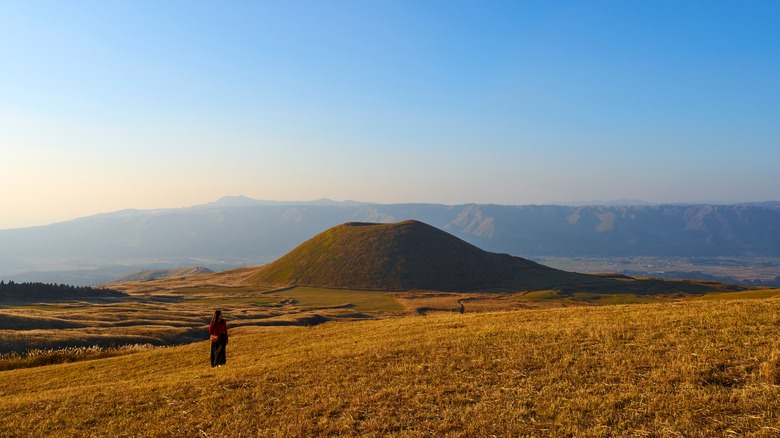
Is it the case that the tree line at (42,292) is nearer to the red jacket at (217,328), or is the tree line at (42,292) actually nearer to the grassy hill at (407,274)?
the grassy hill at (407,274)

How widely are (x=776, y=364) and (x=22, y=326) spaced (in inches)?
2828

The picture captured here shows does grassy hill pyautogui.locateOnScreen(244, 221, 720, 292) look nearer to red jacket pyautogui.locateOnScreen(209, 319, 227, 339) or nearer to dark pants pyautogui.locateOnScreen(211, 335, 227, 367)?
dark pants pyautogui.locateOnScreen(211, 335, 227, 367)

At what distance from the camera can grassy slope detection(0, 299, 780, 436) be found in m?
13.5

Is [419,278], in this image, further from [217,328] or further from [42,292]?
[217,328]

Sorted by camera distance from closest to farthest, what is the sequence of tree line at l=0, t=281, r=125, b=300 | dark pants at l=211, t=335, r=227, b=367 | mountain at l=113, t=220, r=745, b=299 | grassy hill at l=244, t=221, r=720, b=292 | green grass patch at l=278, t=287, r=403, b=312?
1. dark pants at l=211, t=335, r=227, b=367
2. tree line at l=0, t=281, r=125, b=300
3. green grass patch at l=278, t=287, r=403, b=312
4. mountain at l=113, t=220, r=745, b=299
5. grassy hill at l=244, t=221, r=720, b=292

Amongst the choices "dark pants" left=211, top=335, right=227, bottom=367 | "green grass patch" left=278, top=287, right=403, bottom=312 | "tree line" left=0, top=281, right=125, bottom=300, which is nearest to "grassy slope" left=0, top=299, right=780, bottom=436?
"dark pants" left=211, top=335, right=227, bottom=367

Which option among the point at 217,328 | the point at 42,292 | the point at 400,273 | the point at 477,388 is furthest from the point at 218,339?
the point at 400,273

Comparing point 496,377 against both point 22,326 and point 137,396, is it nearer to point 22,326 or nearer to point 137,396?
point 137,396

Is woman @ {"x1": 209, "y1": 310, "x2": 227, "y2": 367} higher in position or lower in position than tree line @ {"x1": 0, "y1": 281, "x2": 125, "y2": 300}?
higher

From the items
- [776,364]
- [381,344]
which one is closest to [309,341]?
[381,344]

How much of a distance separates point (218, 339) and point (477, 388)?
1737 cm

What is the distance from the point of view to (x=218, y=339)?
90.5 ft

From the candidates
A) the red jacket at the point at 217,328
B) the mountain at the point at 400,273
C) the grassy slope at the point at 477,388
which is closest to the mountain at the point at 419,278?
the mountain at the point at 400,273

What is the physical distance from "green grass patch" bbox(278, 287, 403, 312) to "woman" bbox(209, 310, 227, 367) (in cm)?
9200
